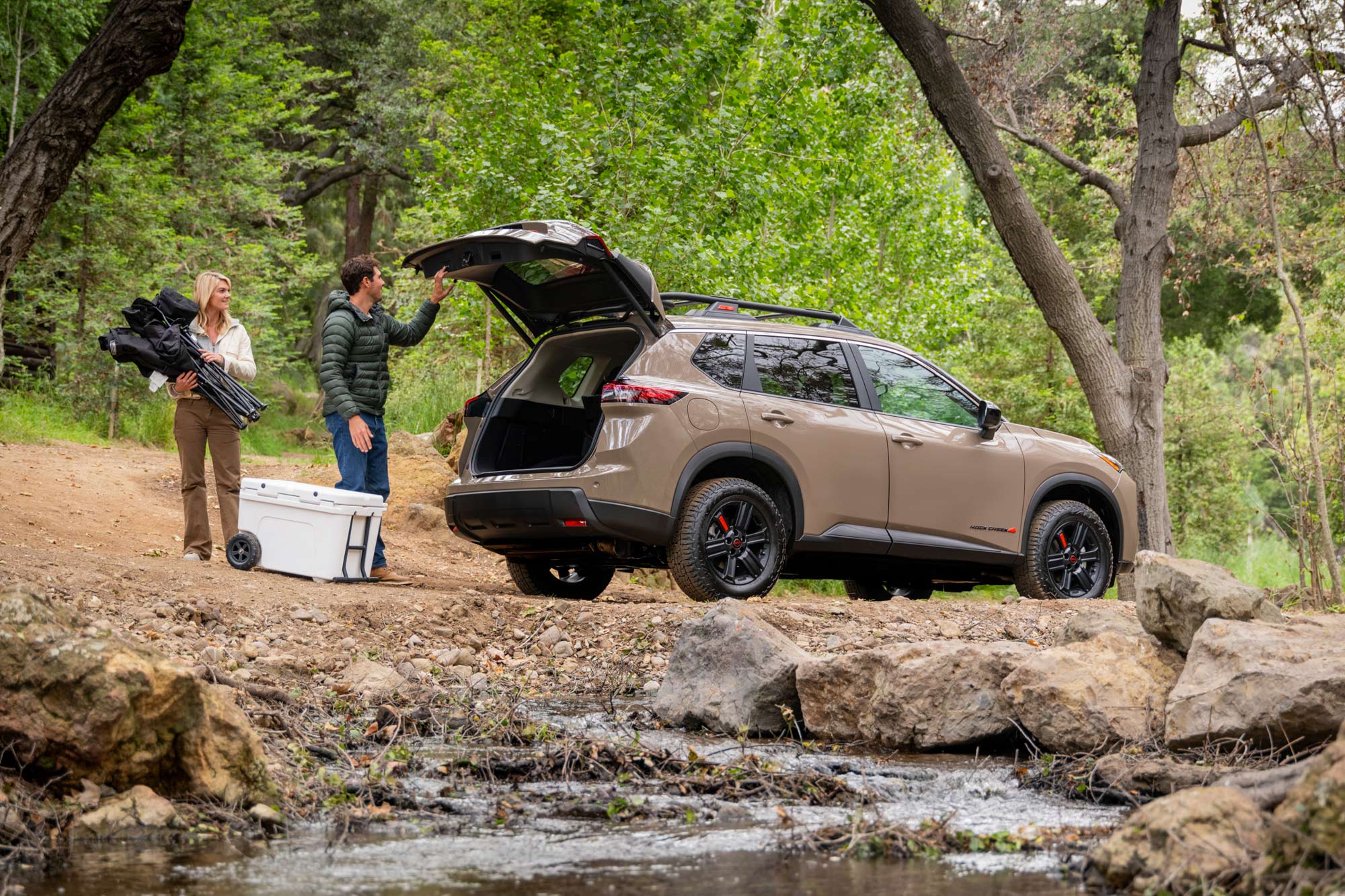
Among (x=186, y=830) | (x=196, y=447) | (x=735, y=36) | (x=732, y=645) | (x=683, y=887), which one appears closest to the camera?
(x=683, y=887)

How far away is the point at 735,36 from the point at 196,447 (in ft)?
23.1

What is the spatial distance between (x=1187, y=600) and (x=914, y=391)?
12.7ft

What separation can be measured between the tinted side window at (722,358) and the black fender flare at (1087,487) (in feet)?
8.33

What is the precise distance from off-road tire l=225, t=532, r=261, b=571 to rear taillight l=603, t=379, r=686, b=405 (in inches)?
95.6

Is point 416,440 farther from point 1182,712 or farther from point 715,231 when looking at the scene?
point 1182,712

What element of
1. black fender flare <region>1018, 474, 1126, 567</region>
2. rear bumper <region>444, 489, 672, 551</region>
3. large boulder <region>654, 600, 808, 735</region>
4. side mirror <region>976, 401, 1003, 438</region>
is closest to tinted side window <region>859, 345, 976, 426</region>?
side mirror <region>976, 401, 1003, 438</region>

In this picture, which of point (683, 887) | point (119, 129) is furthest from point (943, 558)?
point (119, 129)

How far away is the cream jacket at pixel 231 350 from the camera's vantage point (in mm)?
8422

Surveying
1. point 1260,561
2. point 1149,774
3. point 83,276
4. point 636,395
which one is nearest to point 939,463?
point 636,395

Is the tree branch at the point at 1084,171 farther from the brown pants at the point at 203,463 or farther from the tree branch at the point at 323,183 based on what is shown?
the tree branch at the point at 323,183

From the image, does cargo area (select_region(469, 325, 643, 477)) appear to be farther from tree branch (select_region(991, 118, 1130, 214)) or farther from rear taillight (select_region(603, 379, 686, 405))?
tree branch (select_region(991, 118, 1130, 214))

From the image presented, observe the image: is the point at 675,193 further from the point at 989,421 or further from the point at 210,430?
the point at 210,430

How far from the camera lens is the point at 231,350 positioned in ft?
28.0

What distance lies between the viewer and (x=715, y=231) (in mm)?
12930
